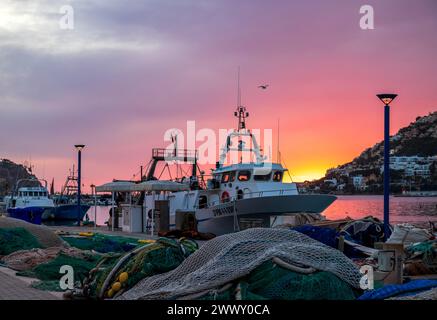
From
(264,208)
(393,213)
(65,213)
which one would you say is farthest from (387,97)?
(393,213)

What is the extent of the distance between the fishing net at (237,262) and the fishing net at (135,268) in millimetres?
209

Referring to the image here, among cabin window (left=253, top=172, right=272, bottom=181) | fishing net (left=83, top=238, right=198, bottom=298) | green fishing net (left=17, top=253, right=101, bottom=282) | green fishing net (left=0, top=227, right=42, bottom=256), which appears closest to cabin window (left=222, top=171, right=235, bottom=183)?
cabin window (left=253, top=172, right=272, bottom=181)

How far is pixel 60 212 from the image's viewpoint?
60.5 meters

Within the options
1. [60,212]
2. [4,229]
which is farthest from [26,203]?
[4,229]

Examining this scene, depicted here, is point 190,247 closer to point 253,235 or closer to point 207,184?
point 253,235

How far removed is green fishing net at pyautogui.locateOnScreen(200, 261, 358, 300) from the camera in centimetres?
799

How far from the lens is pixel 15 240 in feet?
52.4

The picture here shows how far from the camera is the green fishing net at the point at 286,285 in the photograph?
315 inches

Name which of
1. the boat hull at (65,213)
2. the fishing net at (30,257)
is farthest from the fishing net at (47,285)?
the boat hull at (65,213)

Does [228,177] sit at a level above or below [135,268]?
above

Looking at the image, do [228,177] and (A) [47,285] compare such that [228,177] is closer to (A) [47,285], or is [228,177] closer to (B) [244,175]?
(B) [244,175]

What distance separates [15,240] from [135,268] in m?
7.19

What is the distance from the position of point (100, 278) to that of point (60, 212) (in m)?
52.0

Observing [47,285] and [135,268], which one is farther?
[47,285]
